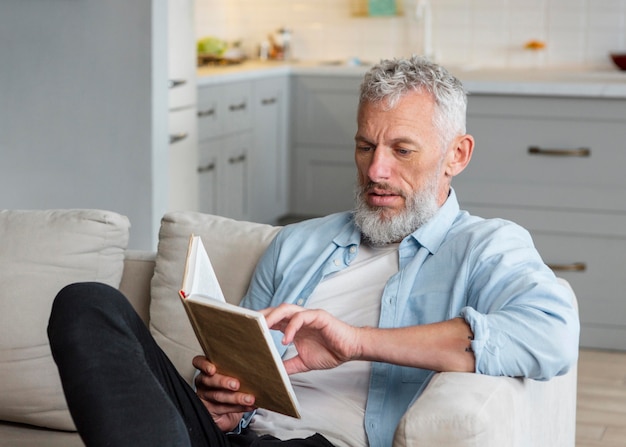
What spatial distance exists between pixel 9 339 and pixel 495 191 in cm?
241

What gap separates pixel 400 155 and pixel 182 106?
2.54 meters

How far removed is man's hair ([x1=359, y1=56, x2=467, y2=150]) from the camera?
1.97 metres

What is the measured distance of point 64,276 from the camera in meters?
2.31

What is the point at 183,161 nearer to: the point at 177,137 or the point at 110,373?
the point at 177,137

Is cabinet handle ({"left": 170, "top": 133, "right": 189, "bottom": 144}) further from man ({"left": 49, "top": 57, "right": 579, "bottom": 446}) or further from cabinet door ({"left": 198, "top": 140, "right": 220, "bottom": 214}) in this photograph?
man ({"left": 49, "top": 57, "right": 579, "bottom": 446})

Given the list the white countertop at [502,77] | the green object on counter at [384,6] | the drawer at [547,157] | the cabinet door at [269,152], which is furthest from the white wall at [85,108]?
the green object on counter at [384,6]

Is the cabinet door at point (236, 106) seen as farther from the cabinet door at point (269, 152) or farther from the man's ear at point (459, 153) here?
the man's ear at point (459, 153)

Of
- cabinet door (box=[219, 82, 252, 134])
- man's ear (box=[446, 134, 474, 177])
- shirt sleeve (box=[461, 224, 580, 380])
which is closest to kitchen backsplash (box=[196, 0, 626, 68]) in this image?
cabinet door (box=[219, 82, 252, 134])

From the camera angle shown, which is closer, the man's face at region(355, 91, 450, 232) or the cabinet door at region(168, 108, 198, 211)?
the man's face at region(355, 91, 450, 232)

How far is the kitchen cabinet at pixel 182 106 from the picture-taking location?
4.27 meters

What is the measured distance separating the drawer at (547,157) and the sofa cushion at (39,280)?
2.13 metres

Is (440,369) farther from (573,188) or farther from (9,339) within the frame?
(573,188)

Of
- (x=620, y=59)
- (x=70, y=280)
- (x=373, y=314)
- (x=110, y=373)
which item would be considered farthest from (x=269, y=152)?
(x=110, y=373)

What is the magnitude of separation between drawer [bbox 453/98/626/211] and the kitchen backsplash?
2093 millimetres
